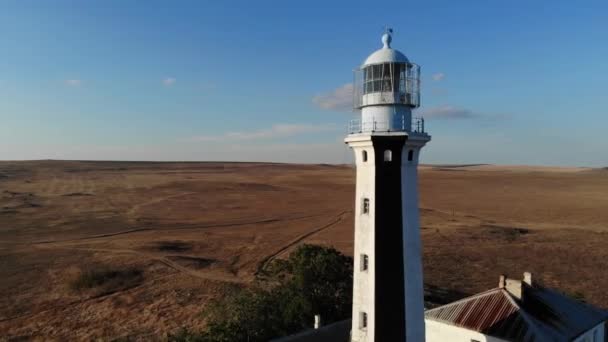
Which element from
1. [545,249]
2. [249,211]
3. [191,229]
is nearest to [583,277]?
[545,249]

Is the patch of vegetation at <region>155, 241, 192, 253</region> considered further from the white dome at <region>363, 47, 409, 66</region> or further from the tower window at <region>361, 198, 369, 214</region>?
the white dome at <region>363, 47, 409, 66</region>

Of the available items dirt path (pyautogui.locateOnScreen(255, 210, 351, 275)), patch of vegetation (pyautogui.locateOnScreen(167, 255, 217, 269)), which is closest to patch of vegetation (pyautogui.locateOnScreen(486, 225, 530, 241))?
dirt path (pyautogui.locateOnScreen(255, 210, 351, 275))

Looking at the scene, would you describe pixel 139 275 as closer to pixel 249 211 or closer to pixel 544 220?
pixel 249 211

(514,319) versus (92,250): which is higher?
(514,319)

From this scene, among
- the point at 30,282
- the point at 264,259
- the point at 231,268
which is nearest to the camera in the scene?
the point at 30,282

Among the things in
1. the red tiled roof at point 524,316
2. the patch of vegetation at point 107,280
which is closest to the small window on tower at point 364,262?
the red tiled roof at point 524,316

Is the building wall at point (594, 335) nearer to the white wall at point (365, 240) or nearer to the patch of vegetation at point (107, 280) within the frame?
the white wall at point (365, 240)
